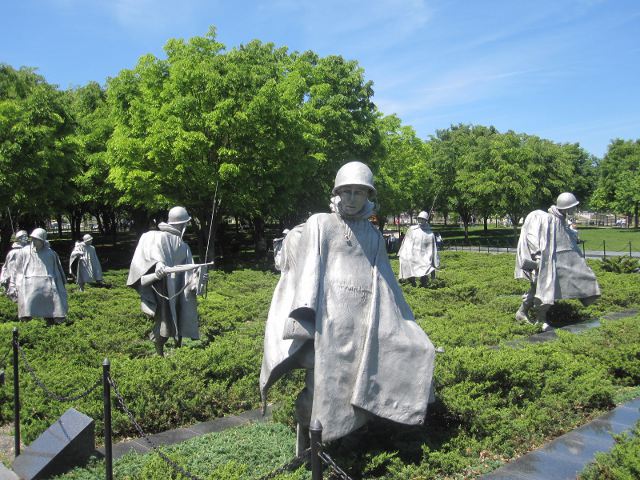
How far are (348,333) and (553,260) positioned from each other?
732 centimetres

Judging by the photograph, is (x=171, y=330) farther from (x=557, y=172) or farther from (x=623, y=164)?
(x=623, y=164)

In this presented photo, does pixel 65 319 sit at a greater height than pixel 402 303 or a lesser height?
lesser

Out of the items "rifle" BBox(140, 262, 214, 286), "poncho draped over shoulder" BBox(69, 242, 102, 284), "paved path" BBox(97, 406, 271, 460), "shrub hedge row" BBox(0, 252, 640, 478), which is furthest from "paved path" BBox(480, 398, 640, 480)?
"poncho draped over shoulder" BBox(69, 242, 102, 284)

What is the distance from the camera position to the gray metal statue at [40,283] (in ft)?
38.5

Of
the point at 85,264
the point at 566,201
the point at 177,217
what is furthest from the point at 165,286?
the point at 85,264

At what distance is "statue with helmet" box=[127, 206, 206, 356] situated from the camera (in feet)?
27.4

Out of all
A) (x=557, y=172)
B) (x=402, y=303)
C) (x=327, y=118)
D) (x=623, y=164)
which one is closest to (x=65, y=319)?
(x=402, y=303)

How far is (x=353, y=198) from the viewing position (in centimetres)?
472

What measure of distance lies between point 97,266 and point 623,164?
6168 centimetres

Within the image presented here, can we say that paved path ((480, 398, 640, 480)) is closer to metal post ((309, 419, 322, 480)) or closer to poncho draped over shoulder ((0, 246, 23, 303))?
metal post ((309, 419, 322, 480))

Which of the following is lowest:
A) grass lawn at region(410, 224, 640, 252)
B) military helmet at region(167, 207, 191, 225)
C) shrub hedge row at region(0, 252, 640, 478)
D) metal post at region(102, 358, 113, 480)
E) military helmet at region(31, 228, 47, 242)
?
grass lawn at region(410, 224, 640, 252)

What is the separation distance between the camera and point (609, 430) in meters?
5.85

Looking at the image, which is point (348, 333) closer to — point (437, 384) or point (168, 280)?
point (437, 384)

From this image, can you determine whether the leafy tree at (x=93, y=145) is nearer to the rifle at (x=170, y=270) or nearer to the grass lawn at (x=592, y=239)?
the grass lawn at (x=592, y=239)
